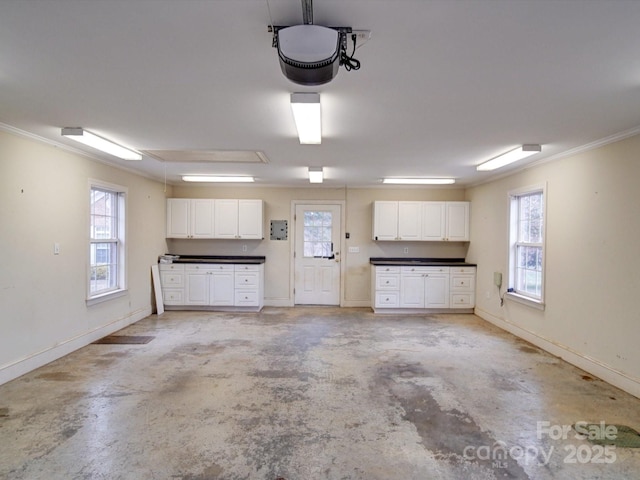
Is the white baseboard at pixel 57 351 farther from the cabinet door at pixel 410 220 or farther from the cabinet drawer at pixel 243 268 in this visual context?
the cabinet door at pixel 410 220

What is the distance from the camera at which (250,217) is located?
6527 millimetres

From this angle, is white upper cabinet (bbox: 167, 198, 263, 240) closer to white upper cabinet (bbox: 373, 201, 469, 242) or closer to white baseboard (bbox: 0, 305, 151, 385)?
white baseboard (bbox: 0, 305, 151, 385)

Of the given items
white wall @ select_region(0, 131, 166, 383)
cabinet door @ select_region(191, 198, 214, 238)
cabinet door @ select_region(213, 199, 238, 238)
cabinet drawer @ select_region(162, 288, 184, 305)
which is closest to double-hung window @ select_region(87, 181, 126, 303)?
white wall @ select_region(0, 131, 166, 383)

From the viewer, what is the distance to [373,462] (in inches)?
84.9

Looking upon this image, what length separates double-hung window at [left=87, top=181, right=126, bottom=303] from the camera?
4.61 metres

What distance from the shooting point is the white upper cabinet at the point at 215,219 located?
6512 millimetres

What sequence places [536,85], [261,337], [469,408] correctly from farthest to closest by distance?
[261,337]
[469,408]
[536,85]

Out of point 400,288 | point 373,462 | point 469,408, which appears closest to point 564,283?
point 469,408

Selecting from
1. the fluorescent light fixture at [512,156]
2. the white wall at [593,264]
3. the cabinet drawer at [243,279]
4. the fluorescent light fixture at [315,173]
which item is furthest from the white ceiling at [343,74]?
the cabinet drawer at [243,279]

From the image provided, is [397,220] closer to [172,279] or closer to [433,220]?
[433,220]

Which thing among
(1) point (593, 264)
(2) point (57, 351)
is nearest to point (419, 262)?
(1) point (593, 264)

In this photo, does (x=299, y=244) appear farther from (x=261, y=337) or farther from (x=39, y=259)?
(x=39, y=259)

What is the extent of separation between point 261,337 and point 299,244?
8.24ft

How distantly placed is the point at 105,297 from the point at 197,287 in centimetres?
172
